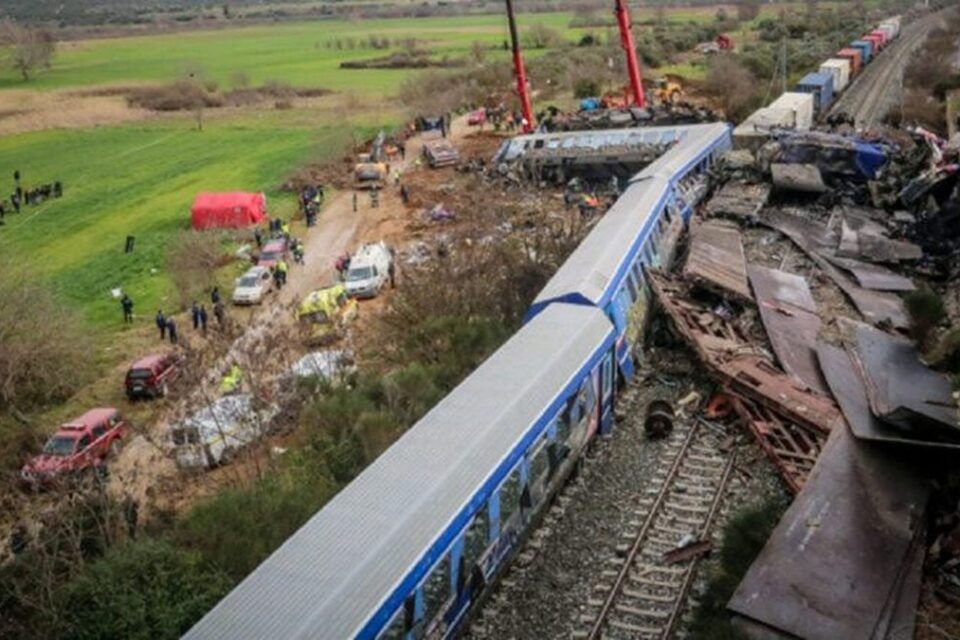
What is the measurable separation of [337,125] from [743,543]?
185 ft

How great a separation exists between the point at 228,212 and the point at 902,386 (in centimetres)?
3067

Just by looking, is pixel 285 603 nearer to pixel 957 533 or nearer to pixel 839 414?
pixel 957 533

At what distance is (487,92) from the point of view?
6806 centimetres

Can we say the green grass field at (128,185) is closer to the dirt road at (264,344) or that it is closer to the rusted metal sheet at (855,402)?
the dirt road at (264,344)

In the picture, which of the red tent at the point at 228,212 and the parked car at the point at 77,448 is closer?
the parked car at the point at 77,448

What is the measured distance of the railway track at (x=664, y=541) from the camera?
11.8 metres

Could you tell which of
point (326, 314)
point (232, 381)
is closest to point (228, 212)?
point (326, 314)

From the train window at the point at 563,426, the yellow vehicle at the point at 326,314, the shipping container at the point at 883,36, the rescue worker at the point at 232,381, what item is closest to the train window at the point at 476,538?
the train window at the point at 563,426

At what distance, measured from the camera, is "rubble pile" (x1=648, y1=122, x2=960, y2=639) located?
36.7 feet

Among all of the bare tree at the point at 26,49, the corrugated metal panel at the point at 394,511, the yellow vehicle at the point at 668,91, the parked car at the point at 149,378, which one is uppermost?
the bare tree at the point at 26,49

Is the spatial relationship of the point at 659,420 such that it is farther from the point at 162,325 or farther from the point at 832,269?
the point at 162,325

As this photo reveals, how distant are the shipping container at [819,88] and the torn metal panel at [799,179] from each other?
16.6m

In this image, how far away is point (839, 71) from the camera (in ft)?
175

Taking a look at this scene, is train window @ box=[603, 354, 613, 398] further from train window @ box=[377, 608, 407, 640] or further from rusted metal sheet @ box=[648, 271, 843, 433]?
train window @ box=[377, 608, 407, 640]
